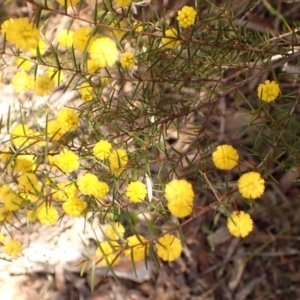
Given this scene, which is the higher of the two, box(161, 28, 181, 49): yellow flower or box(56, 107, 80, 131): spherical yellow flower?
box(161, 28, 181, 49): yellow flower

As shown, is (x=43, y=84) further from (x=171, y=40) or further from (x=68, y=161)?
(x=171, y=40)

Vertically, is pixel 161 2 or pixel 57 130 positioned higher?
pixel 57 130

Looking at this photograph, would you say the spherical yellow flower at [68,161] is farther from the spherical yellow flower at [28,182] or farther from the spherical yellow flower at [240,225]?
the spherical yellow flower at [240,225]

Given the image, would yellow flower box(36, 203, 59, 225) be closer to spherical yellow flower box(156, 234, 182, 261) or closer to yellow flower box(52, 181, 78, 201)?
yellow flower box(52, 181, 78, 201)

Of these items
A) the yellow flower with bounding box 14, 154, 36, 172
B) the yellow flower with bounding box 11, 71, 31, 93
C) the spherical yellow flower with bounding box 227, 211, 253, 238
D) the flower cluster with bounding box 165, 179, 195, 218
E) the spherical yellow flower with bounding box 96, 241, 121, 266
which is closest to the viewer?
the spherical yellow flower with bounding box 96, 241, 121, 266

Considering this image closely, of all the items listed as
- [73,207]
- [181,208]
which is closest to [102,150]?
[73,207]

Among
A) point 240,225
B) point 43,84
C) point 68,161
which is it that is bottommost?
point 240,225

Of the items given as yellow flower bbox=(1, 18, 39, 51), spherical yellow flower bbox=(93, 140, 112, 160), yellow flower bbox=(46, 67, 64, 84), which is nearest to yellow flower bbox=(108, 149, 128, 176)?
spherical yellow flower bbox=(93, 140, 112, 160)

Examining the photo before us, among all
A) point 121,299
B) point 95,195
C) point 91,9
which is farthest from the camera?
point 91,9

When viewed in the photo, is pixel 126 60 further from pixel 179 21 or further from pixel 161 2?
pixel 161 2

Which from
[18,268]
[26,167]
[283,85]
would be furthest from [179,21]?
[18,268]

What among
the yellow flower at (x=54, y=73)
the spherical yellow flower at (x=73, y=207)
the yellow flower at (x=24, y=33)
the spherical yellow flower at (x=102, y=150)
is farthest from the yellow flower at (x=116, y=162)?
the yellow flower at (x=24, y=33)
